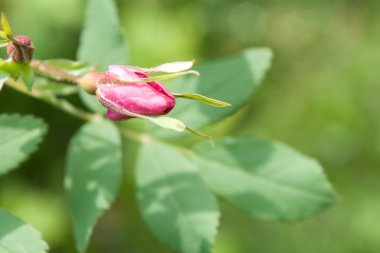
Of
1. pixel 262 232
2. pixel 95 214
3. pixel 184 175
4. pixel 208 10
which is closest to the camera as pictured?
pixel 95 214

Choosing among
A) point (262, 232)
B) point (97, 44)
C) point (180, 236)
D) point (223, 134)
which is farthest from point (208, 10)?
point (180, 236)

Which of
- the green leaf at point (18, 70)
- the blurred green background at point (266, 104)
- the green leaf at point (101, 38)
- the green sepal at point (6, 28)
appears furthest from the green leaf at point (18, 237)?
the blurred green background at point (266, 104)

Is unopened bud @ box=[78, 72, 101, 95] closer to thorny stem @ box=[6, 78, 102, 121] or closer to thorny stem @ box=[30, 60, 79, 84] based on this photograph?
thorny stem @ box=[30, 60, 79, 84]

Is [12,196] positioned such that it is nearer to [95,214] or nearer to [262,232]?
[262,232]

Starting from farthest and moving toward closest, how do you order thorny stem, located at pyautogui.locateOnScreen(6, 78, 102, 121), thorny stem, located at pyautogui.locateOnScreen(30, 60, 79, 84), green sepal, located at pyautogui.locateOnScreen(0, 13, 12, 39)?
thorny stem, located at pyautogui.locateOnScreen(6, 78, 102, 121) < thorny stem, located at pyautogui.locateOnScreen(30, 60, 79, 84) < green sepal, located at pyautogui.locateOnScreen(0, 13, 12, 39)

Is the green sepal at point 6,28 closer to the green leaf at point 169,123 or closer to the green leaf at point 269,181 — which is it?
the green leaf at point 169,123

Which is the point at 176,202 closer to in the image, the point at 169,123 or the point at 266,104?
the point at 169,123

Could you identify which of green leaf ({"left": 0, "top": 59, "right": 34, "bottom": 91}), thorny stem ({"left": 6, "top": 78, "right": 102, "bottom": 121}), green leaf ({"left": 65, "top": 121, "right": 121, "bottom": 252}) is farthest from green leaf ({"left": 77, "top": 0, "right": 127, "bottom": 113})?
green leaf ({"left": 0, "top": 59, "right": 34, "bottom": 91})
